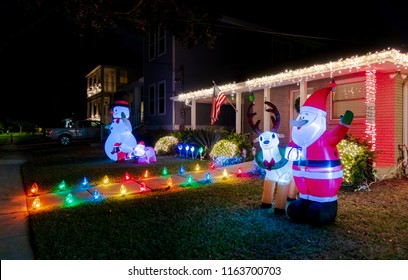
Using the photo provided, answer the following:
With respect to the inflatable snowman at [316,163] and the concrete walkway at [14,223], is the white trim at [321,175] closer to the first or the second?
the inflatable snowman at [316,163]

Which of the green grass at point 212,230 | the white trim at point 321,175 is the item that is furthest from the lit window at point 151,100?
the white trim at point 321,175

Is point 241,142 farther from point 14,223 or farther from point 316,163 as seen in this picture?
point 14,223

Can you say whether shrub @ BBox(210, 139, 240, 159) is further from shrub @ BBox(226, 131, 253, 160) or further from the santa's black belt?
the santa's black belt

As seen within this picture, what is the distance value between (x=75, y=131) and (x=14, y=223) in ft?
65.3

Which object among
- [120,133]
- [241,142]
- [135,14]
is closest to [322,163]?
[241,142]

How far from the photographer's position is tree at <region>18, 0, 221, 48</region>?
9.91m

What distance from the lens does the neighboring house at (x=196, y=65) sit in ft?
56.2

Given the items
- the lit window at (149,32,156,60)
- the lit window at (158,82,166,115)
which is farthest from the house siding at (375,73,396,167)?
the lit window at (149,32,156,60)

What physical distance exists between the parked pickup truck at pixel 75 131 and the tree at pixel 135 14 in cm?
1218

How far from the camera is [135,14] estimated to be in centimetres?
1123

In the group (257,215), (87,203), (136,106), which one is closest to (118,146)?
(87,203)

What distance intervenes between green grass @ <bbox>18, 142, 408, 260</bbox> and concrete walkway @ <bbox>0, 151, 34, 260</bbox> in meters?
0.15

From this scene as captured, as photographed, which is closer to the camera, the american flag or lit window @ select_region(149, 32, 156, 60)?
the american flag

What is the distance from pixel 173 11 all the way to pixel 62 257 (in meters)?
9.96
